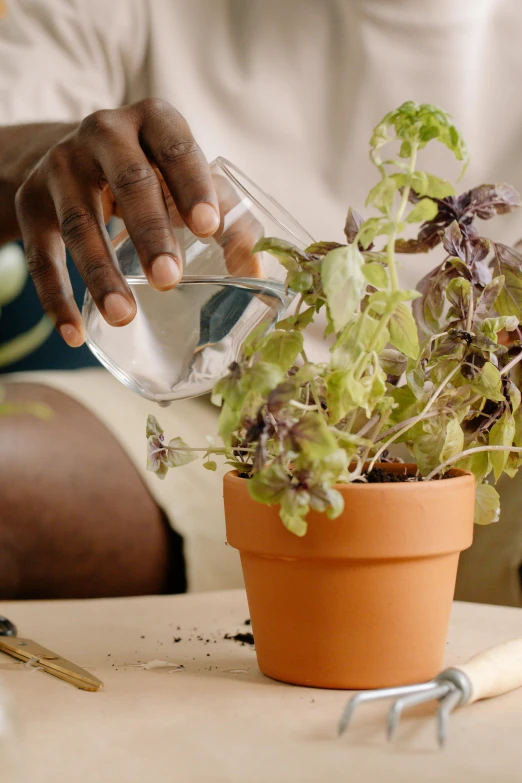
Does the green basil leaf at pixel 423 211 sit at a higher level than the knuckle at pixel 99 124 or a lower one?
higher

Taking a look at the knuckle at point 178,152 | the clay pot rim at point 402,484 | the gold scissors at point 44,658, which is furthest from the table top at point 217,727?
the knuckle at point 178,152

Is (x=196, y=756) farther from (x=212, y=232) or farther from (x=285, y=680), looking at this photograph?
(x=212, y=232)

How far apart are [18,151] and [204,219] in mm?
571

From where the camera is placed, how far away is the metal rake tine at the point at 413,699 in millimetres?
309

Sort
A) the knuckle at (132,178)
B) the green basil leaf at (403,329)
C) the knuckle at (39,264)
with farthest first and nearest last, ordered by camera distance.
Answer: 1. the knuckle at (39,264)
2. the knuckle at (132,178)
3. the green basil leaf at (403,329)

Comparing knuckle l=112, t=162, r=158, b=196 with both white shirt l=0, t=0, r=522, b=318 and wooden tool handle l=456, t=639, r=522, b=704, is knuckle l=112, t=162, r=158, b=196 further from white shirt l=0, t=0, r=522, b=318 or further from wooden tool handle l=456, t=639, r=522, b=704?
white shirt l=0, t=0, r=522, b=318

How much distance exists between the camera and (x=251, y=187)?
527 mm

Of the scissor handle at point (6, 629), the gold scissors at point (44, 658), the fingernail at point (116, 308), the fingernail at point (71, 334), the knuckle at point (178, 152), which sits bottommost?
the scissor handle at point (6, 629)

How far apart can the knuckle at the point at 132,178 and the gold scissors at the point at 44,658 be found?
0.96 feet

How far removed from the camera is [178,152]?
0.52 m

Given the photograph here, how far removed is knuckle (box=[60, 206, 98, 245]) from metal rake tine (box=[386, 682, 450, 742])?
36cm

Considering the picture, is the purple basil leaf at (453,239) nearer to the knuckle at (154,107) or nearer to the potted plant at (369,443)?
the potted plant at (369,443)

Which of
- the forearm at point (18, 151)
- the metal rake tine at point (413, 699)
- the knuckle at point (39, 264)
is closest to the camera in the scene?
the metal rake tine at point (413, 699)

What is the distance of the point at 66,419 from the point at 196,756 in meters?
0.68
